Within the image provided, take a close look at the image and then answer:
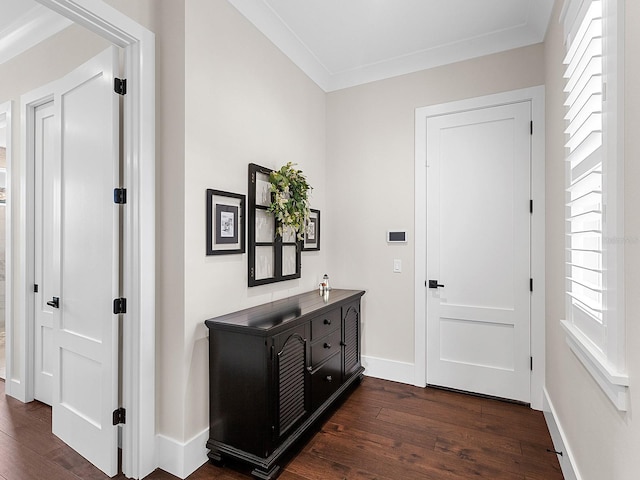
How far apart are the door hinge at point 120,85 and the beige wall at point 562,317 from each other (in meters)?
2.22

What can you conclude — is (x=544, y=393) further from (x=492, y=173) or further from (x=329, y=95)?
(x=329, y=95)

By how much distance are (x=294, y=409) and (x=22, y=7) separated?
333 centimetres

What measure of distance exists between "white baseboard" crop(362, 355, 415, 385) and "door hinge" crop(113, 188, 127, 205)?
2.51m

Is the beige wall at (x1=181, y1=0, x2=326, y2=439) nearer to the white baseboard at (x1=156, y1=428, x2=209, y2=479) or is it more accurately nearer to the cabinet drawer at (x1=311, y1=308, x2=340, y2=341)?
the white baseboard at (x1=156, y1=428, x2=209, y2=479)

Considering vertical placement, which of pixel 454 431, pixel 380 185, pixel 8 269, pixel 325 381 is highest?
pixel 380 185

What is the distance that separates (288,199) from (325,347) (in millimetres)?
1148

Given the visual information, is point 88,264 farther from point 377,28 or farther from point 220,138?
point 377,28

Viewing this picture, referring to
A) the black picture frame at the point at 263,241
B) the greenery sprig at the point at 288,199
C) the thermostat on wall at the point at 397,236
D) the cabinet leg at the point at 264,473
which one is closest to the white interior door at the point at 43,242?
the black picture frame at the point at 263,241

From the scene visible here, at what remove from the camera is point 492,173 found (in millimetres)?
2887

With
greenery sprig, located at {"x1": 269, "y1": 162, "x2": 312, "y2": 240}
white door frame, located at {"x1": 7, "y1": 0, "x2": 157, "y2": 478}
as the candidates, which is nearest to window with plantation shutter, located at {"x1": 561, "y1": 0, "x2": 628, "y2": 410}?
greenery sprig, located at {"x1": 269, "y1": 162, "x2": 312, "y2": 240}

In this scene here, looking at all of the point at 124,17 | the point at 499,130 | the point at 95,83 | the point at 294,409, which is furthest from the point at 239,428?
the point at 499,130

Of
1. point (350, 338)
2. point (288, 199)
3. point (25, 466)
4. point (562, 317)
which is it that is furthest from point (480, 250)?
point (25, 466)

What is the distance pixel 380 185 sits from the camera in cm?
334

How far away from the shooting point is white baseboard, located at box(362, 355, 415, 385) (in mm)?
3174
